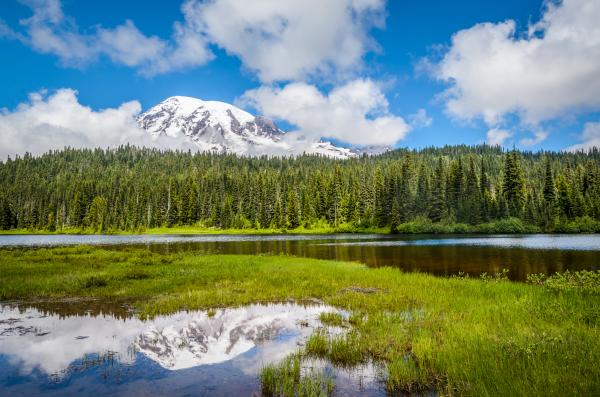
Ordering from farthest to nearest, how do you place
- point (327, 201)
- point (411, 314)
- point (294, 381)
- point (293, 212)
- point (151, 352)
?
point (327, 201)
point (293, 212)
point (411, 314)
point (151, 352)
point (294, 381)

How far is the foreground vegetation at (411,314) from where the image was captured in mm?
9227

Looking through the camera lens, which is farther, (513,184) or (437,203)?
(513,184)

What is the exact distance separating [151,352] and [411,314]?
1085cm

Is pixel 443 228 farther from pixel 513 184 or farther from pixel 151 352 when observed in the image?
pixel 151 352

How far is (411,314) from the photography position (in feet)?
53.8

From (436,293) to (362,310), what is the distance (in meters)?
5.51

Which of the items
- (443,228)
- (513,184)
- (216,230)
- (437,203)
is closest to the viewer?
(443,228)

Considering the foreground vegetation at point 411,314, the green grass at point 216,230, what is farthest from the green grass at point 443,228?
the foreground vegetation at point 411,314

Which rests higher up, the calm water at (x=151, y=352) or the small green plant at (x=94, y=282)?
the small green plant at (x=94, y=282)

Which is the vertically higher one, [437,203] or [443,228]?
[437,203]

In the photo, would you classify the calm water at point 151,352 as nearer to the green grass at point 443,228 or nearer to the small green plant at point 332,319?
the small green plant at point 332,319

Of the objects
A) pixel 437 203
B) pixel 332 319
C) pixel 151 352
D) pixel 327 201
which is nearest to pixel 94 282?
pixel 151 352

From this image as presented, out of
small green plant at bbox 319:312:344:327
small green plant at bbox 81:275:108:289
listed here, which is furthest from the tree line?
small green plant at bbox 319:312:344:327

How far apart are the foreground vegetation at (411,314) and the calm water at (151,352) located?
104 centimetres
